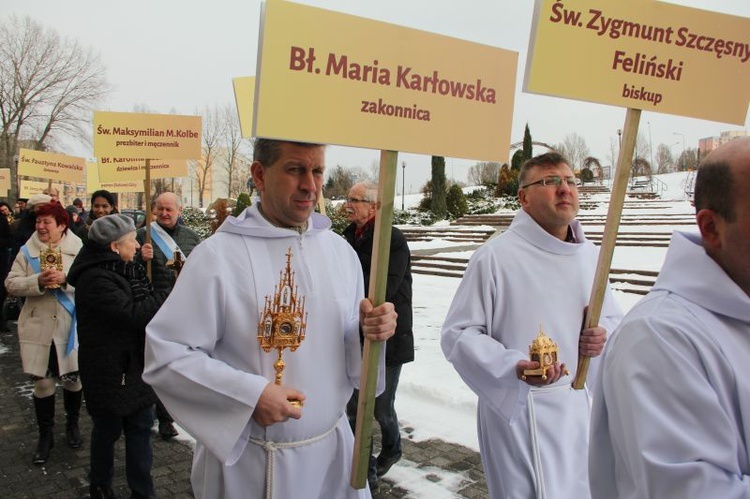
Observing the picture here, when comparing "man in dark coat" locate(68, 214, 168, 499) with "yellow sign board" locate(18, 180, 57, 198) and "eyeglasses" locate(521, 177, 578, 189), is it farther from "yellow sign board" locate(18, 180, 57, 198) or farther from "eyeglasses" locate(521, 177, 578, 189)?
"yellow sign board" locate(18, 180, 57, 198)

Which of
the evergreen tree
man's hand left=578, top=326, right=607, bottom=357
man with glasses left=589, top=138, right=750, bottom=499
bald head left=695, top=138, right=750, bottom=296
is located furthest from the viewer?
the evergreen tree

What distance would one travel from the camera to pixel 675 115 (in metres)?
2.79

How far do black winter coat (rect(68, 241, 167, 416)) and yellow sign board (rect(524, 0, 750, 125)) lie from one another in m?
2.87

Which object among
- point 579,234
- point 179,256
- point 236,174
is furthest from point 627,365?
point 236,174

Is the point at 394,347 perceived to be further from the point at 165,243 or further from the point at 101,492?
the point at 165,243

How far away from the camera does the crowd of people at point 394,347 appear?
5.08ft

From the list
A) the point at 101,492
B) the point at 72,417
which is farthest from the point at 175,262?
the point at 101,492

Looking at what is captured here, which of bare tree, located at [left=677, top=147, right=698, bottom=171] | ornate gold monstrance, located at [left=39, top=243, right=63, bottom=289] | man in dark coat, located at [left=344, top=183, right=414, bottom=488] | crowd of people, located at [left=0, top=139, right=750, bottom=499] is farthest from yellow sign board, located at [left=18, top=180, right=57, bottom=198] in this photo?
bare tree, located at [left=677, top=147, right=698, bottom=171]

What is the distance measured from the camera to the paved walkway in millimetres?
4391

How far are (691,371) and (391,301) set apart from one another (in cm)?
314

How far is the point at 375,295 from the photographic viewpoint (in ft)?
7.64

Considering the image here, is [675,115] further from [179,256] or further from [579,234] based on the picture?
[179,256]

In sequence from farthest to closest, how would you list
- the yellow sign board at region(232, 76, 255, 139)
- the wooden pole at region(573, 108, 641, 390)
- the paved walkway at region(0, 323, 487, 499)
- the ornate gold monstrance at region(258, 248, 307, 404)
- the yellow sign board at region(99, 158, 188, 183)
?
the yellow sign board at region(99, 158, 188, 183)
the yellow sign board at region(232, 76, 255, 139)
the paved walkway at region(0, 323, 487, 499)
the wooden pole at region(573, 108, 641, 390)
the ornate gold monstrance at region(258, 248, 307, 404)

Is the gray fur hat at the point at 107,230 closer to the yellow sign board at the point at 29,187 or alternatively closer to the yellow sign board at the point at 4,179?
the yellow sign board at the point at 29,187
